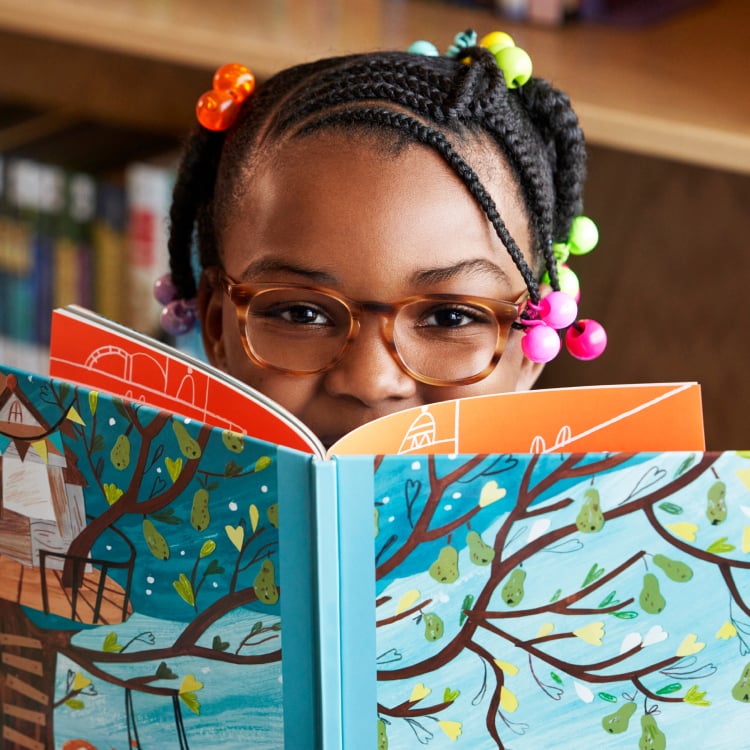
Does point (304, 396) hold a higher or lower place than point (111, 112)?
lower

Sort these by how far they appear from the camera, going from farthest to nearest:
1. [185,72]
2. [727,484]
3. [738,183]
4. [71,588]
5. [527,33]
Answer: [185,72] → [738,183] → [527,33] → [71,588] → [727,484]

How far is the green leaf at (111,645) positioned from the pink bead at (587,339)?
434mm

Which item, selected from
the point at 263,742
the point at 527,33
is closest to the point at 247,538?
the point at 263,742

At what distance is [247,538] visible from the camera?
0.59 m

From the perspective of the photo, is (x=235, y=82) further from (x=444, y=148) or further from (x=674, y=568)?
(x=674, y=568)

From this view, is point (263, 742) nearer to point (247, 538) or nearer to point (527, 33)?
point (247, 538)

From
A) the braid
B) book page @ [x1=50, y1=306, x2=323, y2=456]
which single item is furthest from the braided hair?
book page @ [x1=50, y1=306, x2=323, y2=456]

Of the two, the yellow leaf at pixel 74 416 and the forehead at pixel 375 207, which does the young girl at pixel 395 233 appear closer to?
the forehead at pixel 375 207

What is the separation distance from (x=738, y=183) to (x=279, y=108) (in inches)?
32.0

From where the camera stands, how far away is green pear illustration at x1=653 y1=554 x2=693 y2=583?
58 centimetres

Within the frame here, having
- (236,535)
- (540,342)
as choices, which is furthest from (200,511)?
(540,342)

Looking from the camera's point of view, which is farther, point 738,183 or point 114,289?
point 114,289

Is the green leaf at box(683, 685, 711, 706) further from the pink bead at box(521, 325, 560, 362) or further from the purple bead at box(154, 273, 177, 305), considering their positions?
the purple bead at box(154, 273, 177, 305)

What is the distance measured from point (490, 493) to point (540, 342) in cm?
31
